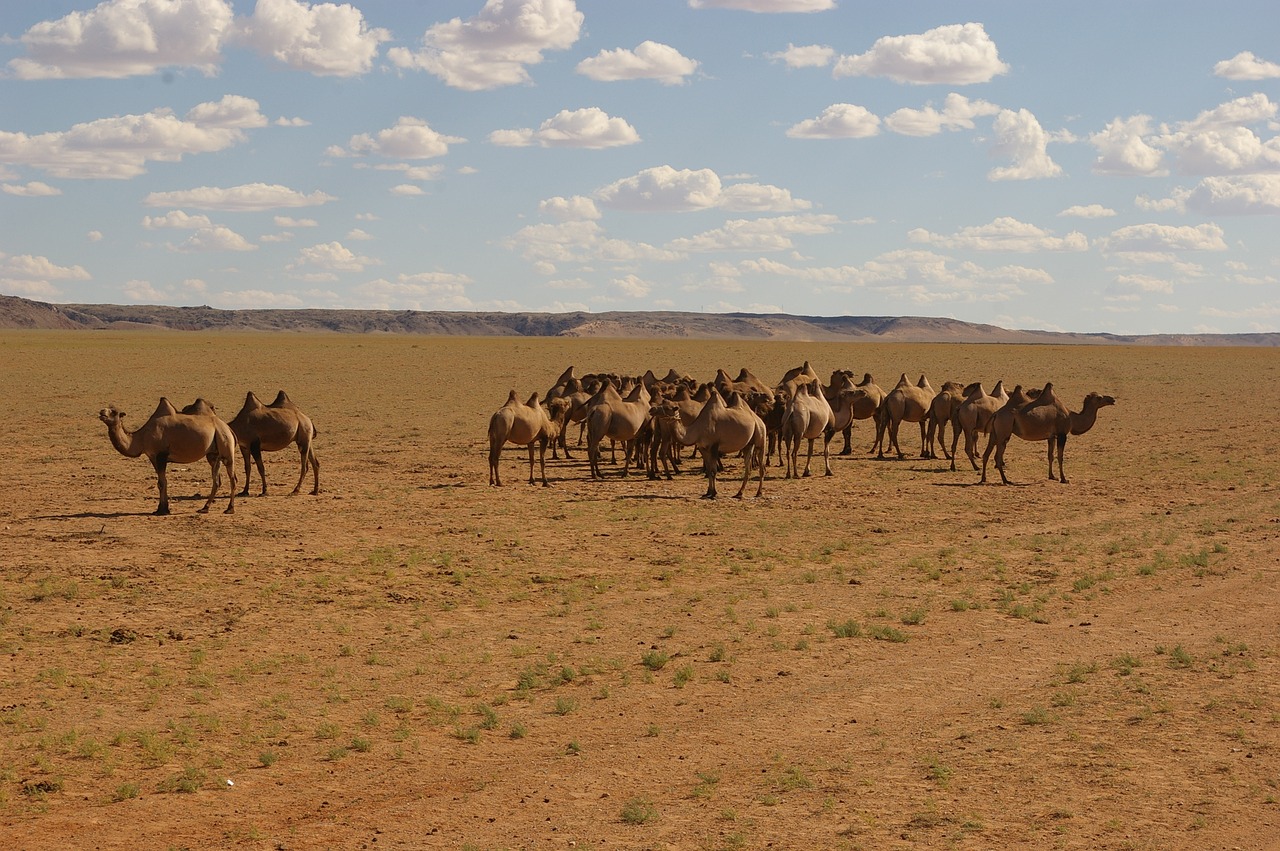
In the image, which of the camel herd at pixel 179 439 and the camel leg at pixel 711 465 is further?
the camel leg at pixel 711 465

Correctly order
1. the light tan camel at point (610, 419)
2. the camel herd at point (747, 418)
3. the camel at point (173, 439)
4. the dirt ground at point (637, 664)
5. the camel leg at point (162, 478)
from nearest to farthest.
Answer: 1. the dirt ground at point (637, 664)
2. the camel at point (173, 439)
3. the camel leg at point (162, 478)
4. the camel herd at point (747, 418)
5. the light tan camel at point (610, 419)

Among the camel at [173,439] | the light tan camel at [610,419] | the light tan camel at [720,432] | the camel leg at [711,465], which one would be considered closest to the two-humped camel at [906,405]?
the light tan camel at [610,419]

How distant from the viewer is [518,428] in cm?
2212

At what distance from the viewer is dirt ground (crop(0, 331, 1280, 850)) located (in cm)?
831

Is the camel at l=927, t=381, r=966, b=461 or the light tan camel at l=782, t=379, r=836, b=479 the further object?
the camel at l=927, t=381, r=966, b=461

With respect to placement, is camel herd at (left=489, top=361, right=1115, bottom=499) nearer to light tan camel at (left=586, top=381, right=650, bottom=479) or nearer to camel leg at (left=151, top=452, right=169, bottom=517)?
light tan camel at (left=586, top=381, right=650, bottom=479)

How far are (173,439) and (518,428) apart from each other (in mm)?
5940

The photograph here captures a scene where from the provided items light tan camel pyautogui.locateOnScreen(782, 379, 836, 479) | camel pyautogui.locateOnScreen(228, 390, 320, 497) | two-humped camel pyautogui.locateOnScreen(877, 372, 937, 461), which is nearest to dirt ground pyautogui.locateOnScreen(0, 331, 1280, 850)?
camel pyautogui.locateOnScreen(228, 390, 320, 497)

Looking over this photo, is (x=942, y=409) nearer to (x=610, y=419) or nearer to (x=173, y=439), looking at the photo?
(x=610, y=419)

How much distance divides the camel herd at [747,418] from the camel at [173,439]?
14.4ft

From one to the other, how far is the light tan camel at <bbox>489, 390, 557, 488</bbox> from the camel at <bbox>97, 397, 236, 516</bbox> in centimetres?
451

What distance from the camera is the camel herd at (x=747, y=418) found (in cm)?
2147

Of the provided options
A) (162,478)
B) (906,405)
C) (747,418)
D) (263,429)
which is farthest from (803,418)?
(162,478)

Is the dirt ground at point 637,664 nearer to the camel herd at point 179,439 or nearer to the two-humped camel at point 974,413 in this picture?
the camel herd at point 179,439
